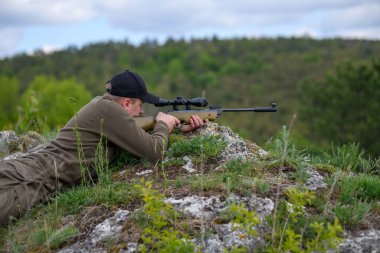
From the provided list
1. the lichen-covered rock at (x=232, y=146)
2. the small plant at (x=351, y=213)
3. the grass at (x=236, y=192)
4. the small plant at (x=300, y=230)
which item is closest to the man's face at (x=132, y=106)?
the grass at (x=236, y=192)

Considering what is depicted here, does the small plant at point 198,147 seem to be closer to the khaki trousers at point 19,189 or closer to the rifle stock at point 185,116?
the rifle stock at point 185,116

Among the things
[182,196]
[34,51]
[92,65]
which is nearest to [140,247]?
[182,196]

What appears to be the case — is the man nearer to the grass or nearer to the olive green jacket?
the olive green jacket

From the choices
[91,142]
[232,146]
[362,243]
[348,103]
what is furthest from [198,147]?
[348,103]

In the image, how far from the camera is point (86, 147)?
18.6 feet

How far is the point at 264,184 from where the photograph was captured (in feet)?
15.8

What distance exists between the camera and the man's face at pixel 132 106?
591 cm

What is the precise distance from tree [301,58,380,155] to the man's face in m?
29.4

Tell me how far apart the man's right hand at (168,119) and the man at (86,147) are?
17 cm

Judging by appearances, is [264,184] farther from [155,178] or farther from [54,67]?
[54,67]

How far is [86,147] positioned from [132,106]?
0.74 meters

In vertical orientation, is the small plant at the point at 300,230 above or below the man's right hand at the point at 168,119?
below

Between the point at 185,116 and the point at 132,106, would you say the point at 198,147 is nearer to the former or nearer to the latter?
the point at 185,116

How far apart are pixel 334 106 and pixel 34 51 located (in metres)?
97.0
